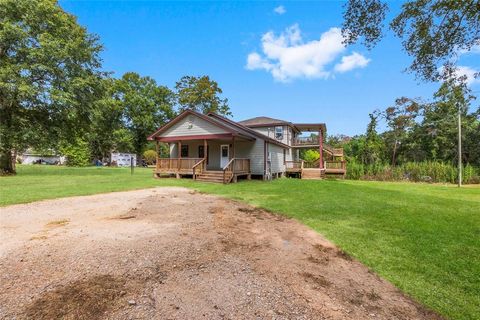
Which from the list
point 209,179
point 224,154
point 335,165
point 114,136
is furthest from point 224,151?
point 114,136

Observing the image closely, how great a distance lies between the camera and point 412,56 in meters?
6.81

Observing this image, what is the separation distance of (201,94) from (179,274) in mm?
35669

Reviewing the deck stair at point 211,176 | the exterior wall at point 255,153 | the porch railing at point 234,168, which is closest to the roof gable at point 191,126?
the porch railing at point 234,168

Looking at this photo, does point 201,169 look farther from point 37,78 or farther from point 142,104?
point 142,104

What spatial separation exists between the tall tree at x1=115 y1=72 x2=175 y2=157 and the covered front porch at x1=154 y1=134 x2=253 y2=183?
23.0 meters

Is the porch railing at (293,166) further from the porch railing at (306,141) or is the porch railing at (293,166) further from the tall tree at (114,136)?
the tall tree at (114,136)

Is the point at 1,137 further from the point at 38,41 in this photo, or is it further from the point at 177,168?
the point at 177,168

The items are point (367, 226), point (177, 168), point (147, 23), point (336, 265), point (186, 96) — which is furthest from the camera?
point (186, 96)

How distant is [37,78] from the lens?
16.6m

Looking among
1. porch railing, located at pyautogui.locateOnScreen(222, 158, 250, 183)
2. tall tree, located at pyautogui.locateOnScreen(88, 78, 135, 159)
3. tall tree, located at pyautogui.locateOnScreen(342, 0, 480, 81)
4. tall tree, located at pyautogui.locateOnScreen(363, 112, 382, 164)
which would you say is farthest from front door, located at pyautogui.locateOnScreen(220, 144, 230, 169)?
tall tree, located at pyautogui.locateOnScreen(88, 78, 135, 159)

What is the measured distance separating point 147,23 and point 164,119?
2740cm

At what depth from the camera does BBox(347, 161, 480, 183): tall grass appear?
20.1 metres

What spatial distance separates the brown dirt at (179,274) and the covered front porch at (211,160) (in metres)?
9.36

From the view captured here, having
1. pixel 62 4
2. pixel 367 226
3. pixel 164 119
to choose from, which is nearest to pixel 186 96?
pixel 164 119
